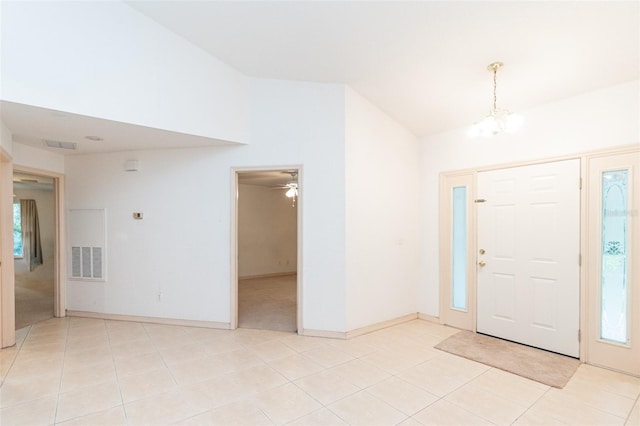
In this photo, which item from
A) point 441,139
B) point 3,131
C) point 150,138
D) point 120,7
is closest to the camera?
point 120,7

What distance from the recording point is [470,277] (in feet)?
13.2

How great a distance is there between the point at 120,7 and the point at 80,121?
3.62 feet

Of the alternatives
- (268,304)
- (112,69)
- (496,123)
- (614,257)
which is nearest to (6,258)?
(112,69)

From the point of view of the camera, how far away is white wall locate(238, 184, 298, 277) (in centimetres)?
785

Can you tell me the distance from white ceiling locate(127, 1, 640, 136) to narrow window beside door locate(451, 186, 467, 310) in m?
1.11

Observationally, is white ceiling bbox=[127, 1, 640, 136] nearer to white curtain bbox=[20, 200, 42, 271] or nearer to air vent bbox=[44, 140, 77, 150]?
air vent bbox=[44, 140, 77, 150]

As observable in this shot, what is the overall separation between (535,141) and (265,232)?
629 cm

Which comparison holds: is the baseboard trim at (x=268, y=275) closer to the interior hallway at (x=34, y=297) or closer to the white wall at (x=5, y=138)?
the interior hallway at (x=34, y=297)

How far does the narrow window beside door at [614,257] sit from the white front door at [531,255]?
0.21 metres

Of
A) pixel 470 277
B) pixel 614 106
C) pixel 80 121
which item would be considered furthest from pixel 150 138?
pixel 614 106

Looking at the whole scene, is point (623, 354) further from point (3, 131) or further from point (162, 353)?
point (3, 131)

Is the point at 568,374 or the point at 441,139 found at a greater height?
the point at 441,139

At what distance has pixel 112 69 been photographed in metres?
2.83

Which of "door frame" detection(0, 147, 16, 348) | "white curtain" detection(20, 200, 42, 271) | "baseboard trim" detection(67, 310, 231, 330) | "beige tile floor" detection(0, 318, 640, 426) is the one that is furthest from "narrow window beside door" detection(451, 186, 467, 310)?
"white curtain" detection(20, 200, 42, 271)
